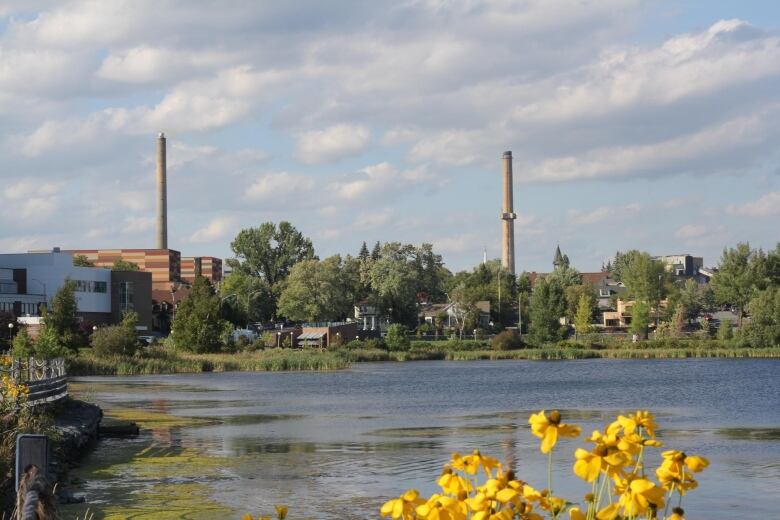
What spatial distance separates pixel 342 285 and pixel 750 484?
394ft

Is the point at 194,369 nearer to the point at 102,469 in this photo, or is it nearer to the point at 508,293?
the point at 102,469

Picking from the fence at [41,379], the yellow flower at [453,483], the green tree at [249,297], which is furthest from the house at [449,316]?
the yellow flower at [453,483]

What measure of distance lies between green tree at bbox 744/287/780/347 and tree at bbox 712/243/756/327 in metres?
25.6

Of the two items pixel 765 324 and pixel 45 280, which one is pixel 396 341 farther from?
pixel 765 324

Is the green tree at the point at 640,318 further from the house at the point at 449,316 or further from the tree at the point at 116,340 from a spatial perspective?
the tree at the point at 116,340

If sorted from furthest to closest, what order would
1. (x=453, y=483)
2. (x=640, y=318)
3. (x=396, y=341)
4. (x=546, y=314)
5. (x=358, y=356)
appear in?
1. (x=640, y=318)
2. (x=546, y=314)
3. (x=396, y=341)
4. (x=358, y=356)
5. (x=453, y=483)

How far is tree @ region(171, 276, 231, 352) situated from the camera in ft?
330

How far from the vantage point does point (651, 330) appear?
162m

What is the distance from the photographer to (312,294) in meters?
142

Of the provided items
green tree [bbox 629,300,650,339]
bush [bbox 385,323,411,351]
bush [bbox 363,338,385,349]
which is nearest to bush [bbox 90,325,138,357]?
bush [bbox 363,338,385,349]

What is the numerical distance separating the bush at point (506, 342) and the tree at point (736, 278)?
32.9 m

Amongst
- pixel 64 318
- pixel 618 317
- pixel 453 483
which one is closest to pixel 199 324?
pixel 64 318

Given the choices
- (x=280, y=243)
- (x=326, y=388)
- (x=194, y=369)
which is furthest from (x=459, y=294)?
(x=326, y=388)

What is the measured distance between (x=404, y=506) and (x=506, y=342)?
12707 centimetres
